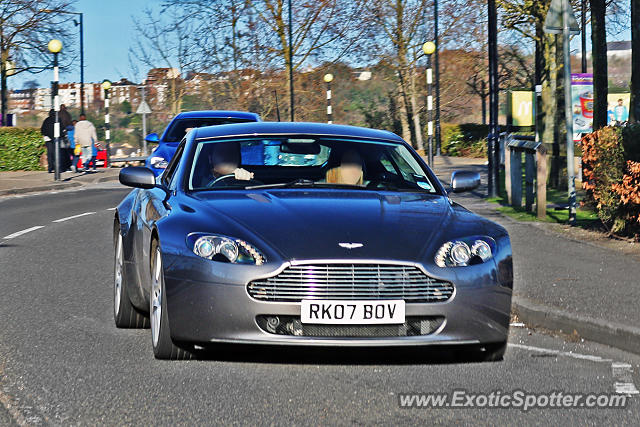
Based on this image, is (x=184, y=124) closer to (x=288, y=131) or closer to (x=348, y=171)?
(x=288, y=131)

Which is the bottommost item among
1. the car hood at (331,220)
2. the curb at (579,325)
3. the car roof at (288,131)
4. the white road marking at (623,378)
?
the white road marking at (623,378)

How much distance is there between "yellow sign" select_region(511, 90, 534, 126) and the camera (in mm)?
28922

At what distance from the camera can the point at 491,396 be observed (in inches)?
229

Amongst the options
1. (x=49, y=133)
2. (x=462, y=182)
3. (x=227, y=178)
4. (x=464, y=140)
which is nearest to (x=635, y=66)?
(x=462, y=182)

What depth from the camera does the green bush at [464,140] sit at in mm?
44438

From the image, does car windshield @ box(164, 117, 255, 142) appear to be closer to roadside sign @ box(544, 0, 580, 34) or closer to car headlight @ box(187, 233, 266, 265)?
roadside sign @ box(544, 0, 580, 34)

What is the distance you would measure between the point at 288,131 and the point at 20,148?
3111 cm

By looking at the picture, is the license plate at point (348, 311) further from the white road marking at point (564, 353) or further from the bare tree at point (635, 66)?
the bare tree at point (635, 66)

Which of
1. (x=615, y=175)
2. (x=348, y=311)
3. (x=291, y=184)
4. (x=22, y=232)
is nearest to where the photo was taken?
(x=348, y=311)

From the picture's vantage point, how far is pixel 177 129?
20.5 m

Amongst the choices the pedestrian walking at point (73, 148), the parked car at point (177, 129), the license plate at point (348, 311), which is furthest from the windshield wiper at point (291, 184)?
the pedestrian walking at point (73, 148)

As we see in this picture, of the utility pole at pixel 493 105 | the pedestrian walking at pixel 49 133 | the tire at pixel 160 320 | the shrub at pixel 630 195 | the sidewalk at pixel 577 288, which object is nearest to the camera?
the tire at pixel 160 320

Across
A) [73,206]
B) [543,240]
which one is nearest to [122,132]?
[73,206]

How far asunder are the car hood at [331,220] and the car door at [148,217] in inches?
10.3
